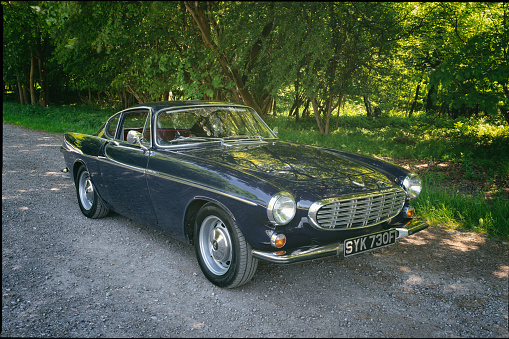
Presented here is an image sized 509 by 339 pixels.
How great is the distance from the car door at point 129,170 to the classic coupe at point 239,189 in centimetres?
1

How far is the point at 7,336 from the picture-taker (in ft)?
8.79

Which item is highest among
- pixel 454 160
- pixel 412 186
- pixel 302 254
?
pixel 412 186

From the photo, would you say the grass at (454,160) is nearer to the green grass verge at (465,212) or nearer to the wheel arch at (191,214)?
the green grass verge at (465,212)

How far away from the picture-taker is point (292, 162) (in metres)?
3.79

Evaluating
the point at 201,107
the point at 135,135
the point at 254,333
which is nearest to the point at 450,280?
the point at 254,333

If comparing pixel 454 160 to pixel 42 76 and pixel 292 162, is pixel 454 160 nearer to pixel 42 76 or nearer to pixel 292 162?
pixel 292 162

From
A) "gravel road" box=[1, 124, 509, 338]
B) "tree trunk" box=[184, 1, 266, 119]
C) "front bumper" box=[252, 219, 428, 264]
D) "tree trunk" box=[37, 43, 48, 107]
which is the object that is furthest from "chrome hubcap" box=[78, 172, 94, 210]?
"tree trunk" box=[37, 43, 48, 107]

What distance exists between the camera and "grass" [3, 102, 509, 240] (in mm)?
5262

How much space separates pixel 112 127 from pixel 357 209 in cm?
331

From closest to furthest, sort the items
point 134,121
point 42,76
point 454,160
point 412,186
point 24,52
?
point 412,186 < point 134,121 < point 454,160 < point 42,76 < point 24,52

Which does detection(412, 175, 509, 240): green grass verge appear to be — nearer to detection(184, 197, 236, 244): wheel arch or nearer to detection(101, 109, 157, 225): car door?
detection(184, 197, 236, 244): wheel arch

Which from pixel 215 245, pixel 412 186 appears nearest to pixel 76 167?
pixel 215 245

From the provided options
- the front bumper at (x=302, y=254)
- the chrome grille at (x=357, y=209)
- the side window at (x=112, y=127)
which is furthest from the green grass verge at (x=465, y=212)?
the side window at (x=112, y=127)

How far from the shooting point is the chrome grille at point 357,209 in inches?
122
